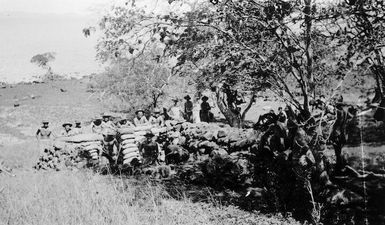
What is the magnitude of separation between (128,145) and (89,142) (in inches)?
72.4

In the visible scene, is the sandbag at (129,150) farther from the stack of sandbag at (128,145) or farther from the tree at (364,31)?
the tree at (364,31)

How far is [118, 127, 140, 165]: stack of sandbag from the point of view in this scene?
38.5ft

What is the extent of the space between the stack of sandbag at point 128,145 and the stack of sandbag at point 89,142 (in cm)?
109

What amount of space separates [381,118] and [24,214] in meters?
4.84

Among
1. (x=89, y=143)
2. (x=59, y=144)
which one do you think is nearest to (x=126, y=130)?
(x=89, y=143)

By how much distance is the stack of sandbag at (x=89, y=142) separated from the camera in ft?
41.3

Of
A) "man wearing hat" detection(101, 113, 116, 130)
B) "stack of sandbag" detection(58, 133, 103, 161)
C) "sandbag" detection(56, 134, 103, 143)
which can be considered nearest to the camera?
"stack of sandbag" detection(58, 133, 103, 161)

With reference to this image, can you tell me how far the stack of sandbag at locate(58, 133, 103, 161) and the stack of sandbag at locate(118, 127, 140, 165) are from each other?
3.56 feet

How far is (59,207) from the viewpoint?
5.08 m

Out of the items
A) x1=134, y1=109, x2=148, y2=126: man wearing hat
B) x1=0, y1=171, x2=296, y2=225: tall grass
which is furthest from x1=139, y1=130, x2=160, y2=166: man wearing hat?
x1=0, y1=171, x2=296, y2=225: tall grass

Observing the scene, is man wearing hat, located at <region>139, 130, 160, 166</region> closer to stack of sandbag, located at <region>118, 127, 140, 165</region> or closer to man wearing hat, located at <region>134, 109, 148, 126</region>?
stack of sandbag, located at <region>118, 127, 140, 165</region>

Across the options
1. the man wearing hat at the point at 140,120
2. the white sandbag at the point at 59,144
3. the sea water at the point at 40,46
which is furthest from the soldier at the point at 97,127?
the sea water at the point at 40,46

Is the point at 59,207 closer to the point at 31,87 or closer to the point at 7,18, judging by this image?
the point at 31,87

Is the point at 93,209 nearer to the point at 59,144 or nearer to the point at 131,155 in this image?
the point at 131,155
